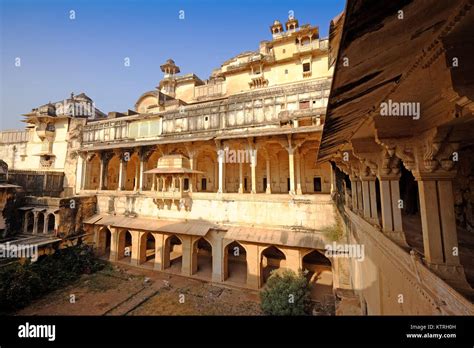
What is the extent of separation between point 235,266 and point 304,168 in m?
10.0

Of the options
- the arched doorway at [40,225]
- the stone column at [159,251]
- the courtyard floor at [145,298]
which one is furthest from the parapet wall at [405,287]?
the arched doorway at [40,225]

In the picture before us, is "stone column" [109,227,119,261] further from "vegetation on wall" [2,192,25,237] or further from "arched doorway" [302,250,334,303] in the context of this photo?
"arched doorway" [302,250,334,303]

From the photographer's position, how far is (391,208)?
4.35 meters

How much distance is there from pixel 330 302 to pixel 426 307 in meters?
9.33

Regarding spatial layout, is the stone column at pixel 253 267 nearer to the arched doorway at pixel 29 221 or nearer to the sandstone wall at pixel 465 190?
the sandstone wall at pixel 465 190

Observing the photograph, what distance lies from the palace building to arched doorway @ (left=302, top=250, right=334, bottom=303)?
0.12m

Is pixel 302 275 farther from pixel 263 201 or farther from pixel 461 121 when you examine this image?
pixel 461 121

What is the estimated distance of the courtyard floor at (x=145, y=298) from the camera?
10695 mm

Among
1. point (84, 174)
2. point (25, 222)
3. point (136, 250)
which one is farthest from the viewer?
point (84, 174)

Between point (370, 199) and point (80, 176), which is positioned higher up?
point (80, 176)

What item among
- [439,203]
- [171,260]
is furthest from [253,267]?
[439,203]

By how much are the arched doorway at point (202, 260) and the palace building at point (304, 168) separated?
0.12 metres

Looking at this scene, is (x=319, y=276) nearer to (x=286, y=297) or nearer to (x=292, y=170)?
(x=286, y=297)

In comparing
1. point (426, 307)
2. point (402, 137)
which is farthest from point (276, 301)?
point (402, 137)
